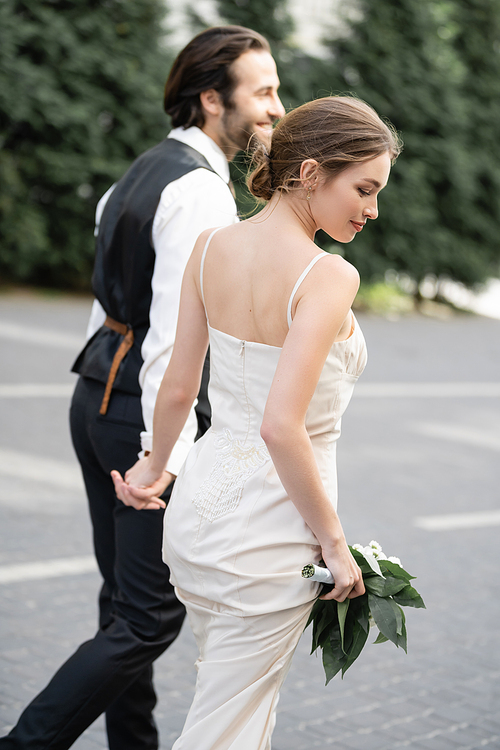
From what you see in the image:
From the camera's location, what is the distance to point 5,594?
4301 millimetres

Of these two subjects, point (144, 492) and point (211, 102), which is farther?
point (211, 102)

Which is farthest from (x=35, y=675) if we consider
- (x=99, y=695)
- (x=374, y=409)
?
(x=374, y=409)

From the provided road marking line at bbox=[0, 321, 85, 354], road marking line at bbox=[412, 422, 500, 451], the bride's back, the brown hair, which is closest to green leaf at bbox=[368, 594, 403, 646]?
the bride's back

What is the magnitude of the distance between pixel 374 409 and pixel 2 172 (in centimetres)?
729

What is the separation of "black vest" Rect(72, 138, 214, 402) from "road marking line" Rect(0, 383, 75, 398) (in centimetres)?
562

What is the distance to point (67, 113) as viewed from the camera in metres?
14.0

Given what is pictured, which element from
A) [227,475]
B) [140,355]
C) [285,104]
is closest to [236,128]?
[140,355]

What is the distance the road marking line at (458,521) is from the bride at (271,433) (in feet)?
13.6

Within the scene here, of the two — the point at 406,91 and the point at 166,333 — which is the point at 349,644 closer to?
the point at 166,333

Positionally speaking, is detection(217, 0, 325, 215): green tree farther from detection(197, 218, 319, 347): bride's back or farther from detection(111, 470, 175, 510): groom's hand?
detection(197, 218, 319, 347): bride's back

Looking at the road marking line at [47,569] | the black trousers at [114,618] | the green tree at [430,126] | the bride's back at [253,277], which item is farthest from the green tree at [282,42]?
the bride's back at [253,277]

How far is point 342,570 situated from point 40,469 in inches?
181

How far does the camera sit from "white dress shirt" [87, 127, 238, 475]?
98.4 inches

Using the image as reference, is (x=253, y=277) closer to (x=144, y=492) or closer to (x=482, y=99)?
(x=144, y=492)
